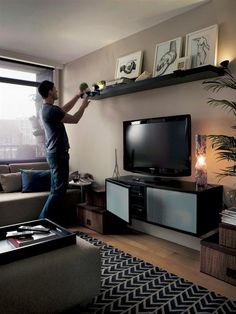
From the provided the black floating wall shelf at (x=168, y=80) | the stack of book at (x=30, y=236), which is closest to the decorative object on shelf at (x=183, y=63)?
the black floating wall shelf at (x=168, y=80)

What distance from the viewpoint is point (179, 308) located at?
168 centimetres

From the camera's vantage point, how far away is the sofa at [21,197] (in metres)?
3.07

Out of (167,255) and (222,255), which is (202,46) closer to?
(222,255)

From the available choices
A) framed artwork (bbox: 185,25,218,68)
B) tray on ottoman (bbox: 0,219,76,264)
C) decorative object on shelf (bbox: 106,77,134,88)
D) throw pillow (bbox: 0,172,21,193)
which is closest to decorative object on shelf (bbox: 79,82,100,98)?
decorative object on shelf (bbox: 106,77,134,88)

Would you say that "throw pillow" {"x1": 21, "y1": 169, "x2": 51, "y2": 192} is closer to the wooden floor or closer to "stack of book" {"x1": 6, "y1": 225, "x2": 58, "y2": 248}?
the wooden floor

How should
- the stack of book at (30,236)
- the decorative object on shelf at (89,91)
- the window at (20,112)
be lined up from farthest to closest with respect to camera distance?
1. the window at (20,112)
2. the decorative object on shelf at (89,91)
3. the stack of book at (30,236)

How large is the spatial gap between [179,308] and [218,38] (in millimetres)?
2195

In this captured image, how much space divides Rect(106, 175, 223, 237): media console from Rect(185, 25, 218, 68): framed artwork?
1143 millimetres

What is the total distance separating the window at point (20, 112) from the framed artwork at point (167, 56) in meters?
2.12

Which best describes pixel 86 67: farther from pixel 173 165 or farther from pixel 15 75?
pixel 173 165

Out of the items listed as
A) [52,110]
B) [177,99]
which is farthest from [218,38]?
[52,110]

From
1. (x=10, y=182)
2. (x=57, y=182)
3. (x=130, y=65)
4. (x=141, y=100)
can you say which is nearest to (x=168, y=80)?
(x=141, y=100)

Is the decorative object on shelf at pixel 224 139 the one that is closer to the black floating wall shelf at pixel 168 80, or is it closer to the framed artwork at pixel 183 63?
the black floating wall shelf at pixel 168 80

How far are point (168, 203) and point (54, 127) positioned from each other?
146 cm
